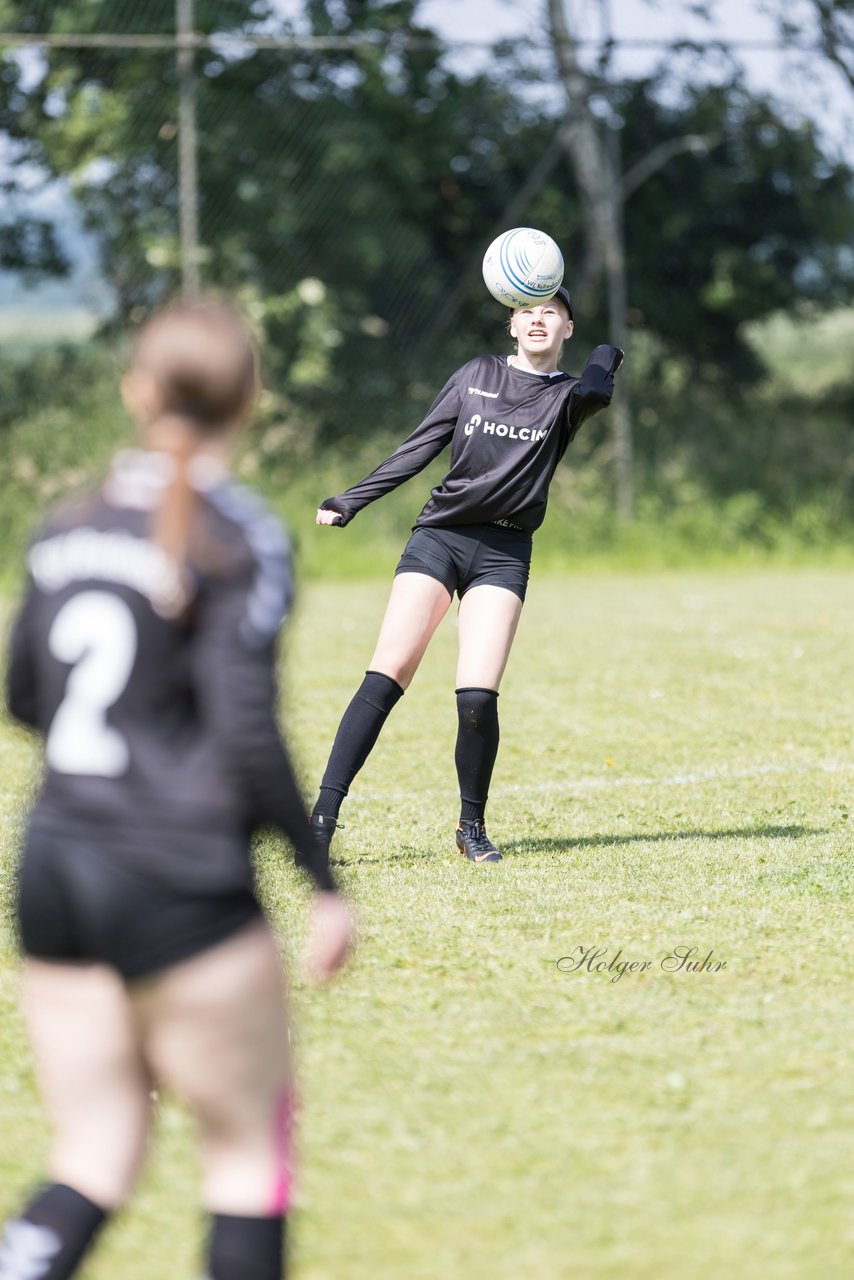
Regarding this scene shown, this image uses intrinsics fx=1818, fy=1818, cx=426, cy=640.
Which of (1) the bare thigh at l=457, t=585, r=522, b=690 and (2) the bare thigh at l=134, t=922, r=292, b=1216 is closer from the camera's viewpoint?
(2) the bare thigh at l=134, t=922, r=292, b=1216

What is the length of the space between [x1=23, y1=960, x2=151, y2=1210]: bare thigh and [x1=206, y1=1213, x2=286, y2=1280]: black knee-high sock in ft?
0.57

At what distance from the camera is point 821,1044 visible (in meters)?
4.37

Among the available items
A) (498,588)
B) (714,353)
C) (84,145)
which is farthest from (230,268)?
(498,588)

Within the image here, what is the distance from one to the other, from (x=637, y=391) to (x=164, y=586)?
18448 millimetres

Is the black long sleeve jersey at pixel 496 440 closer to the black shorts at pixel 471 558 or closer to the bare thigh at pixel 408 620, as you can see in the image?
the black shorts at pixel 471 558

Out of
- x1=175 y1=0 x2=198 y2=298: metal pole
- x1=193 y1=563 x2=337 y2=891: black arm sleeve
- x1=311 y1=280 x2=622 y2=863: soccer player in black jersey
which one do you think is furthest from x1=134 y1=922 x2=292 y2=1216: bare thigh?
x1=175 y1=0 x2=198 y2=298: metal pole

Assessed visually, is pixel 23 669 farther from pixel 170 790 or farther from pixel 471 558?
pixel 471 558

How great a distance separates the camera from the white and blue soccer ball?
640cm

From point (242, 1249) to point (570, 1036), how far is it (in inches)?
75.6

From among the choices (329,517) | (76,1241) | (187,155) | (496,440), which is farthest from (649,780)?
(187,155)

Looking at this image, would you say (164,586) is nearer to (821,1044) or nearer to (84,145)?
(821,1044)

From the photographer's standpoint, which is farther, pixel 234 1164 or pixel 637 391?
pixel 637 391

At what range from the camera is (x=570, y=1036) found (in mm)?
4453

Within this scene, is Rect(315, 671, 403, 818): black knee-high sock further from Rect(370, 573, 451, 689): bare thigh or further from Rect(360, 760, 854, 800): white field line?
Rect(360, 760, 854, 800): white field line
